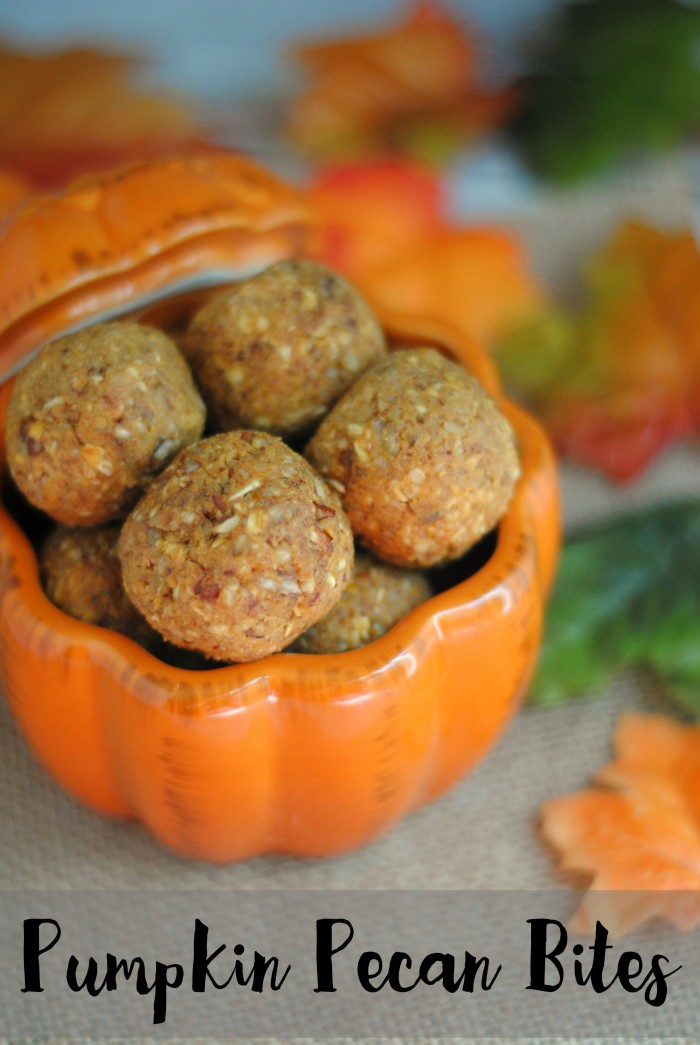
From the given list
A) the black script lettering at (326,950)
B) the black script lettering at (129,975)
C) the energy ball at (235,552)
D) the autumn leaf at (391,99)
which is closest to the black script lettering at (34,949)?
the black script lettering at (129,975)

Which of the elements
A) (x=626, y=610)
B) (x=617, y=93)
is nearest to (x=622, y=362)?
(x=626, y=610)

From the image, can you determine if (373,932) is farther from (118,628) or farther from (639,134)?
(639,134)

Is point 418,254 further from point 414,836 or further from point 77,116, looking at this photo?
point 414,836

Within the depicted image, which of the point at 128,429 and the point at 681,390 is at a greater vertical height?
the point at 128,429

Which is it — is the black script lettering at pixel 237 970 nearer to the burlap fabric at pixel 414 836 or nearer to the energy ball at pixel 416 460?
the burlap fabric at pixel 414 836

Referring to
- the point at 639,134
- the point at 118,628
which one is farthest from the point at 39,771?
the point at 639,134
